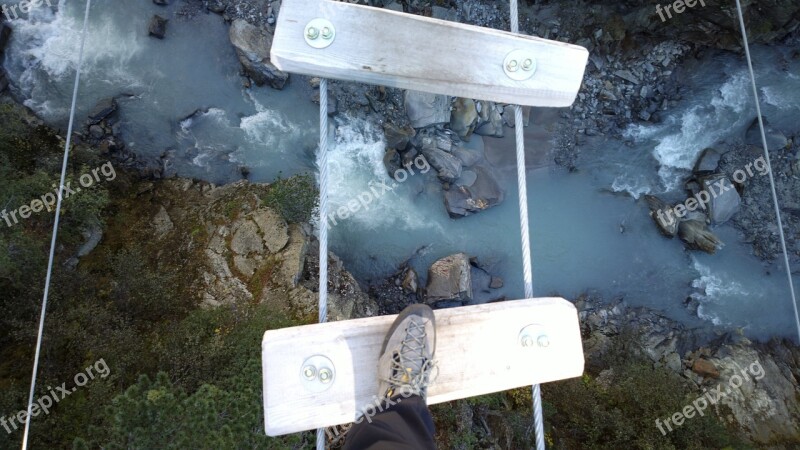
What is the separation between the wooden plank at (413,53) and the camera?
2361 millimetres

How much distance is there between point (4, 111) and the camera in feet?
26.5

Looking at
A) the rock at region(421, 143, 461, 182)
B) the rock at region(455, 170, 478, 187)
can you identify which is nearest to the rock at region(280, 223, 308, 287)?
the rock at region(421, 143, 461, 182)

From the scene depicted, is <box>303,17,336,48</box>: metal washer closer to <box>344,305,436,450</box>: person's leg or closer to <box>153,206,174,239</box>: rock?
<box>344,305,436,450</box>: person's leg

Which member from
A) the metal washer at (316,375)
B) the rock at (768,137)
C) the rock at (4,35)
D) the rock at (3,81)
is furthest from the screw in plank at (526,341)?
the rock at (4,35)

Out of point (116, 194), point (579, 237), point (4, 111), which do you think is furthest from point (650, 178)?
point (4, 111)

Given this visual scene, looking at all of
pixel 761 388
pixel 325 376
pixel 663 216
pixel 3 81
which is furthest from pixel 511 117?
pixel 3 81

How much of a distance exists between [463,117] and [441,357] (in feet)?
25.9

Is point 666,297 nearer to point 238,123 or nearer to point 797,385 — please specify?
point 797,385

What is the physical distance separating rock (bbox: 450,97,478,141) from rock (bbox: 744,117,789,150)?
6287 millimetres

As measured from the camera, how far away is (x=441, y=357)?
2.43 meters

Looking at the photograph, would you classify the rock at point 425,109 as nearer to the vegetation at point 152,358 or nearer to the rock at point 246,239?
the vegetation at point 152,358

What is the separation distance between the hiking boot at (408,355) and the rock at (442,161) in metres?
7.27

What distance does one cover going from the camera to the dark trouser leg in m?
2.48

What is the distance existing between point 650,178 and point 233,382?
9.42m
